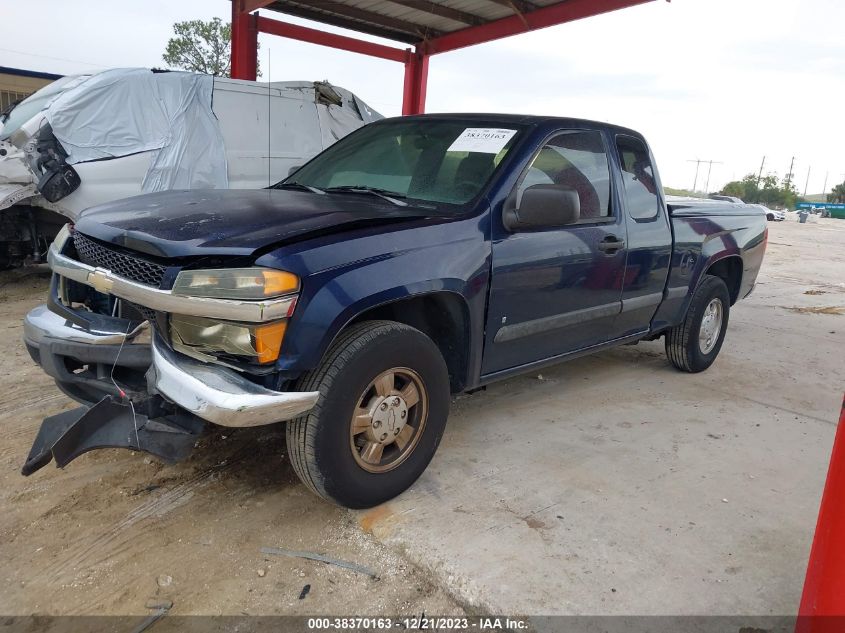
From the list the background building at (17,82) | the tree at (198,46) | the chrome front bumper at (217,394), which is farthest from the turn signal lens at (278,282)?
the tree at (198,46)

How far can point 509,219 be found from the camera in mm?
3078

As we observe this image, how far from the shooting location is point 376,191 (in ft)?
11.2

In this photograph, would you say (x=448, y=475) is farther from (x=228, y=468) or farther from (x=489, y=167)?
(x=489, y=167)

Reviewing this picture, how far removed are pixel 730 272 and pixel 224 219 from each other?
168 inches

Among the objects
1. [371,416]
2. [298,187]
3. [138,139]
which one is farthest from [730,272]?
[138,139]

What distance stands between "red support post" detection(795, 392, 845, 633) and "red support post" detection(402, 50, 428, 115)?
10.4m

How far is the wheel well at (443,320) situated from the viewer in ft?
9.57

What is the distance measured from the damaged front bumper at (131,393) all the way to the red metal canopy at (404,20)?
23.8 feet

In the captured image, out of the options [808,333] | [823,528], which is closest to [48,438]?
[823,528]

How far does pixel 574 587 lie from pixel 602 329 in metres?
1.87

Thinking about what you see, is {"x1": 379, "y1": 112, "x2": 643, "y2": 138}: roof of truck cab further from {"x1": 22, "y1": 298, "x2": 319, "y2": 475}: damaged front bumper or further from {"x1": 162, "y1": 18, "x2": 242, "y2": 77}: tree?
{"x1": 162, "y1": 18, "x2": 242, "y2": 77}: tree

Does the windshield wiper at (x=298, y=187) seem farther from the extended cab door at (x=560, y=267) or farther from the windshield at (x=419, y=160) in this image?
the extended cab door at (x=560, y=267)

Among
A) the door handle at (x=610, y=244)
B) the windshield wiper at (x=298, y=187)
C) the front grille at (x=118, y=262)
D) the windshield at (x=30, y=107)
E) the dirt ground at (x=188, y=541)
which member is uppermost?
the windshield at (x=30, y=107)

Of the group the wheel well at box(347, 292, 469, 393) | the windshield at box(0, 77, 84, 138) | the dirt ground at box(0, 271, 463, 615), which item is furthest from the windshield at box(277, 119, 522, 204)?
the windshield at box(0, 77, 84, 138)
